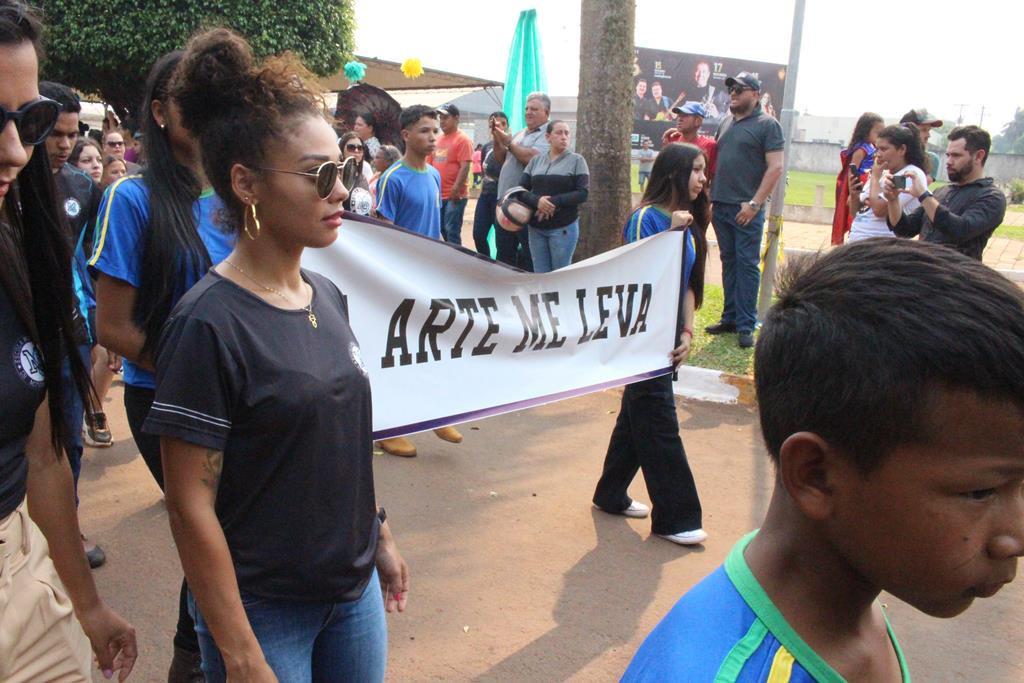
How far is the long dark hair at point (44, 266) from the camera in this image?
69.1 inches

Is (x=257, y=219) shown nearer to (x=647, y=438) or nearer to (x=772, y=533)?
(x=772, y=533)

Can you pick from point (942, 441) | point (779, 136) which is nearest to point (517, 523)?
point (942, 441)

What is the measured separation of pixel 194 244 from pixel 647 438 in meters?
2.50

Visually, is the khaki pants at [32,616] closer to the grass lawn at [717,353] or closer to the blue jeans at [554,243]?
the grass lawn at [717,353]

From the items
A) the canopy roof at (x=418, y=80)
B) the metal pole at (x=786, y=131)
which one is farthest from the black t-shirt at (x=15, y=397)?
the canopy roof at (x=418, y=80)

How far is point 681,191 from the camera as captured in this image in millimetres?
4531

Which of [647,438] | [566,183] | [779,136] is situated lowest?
[647,438]

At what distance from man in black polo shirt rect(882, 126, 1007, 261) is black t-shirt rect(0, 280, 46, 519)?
18.1ft


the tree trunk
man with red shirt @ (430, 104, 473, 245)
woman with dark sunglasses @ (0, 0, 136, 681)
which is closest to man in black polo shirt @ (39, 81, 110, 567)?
woman with dark sunglasses @ (0, 0, 136, 681)

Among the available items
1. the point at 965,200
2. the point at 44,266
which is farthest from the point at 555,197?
the point at 44,266

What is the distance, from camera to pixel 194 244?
2.65 m

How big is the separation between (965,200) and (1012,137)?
372 feet

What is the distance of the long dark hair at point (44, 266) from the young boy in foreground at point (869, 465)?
1305 millimetres

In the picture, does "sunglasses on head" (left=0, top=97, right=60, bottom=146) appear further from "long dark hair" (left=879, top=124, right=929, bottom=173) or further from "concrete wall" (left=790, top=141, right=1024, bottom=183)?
"concrete wall" (left=790, top=141, right=1024, bottom=183)
